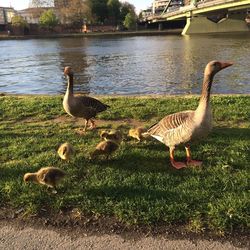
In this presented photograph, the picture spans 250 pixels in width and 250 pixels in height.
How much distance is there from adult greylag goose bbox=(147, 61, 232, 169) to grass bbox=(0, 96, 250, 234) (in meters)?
0.37

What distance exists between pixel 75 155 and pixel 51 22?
356 ft

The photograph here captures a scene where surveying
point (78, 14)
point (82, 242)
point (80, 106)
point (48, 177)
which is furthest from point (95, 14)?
point (82, 242)

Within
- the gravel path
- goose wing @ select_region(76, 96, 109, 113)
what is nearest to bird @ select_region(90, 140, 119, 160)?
the gravel path

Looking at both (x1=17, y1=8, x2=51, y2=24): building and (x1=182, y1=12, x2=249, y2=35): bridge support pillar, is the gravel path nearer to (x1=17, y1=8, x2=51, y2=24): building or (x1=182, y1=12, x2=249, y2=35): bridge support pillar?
(x1=182, y1=12, x2=249, y2=35): bridge support pillar

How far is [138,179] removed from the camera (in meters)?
5.68

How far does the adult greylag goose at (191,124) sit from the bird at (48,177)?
179 cm

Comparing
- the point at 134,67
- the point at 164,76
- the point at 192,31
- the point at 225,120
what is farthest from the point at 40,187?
the point at 192,31

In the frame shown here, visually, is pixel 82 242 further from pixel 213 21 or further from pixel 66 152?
pixel 213 21

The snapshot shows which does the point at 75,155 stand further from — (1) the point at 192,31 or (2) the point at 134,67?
(1) the point at 192,31

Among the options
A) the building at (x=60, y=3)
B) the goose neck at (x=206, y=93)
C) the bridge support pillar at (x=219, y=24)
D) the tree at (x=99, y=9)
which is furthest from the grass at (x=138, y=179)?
the building at (x=60, y=3)

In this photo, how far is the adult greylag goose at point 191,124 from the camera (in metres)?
5.88

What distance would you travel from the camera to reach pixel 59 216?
16.1 feet

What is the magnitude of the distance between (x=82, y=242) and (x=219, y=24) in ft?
266

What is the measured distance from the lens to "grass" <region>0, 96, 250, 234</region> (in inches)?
187
